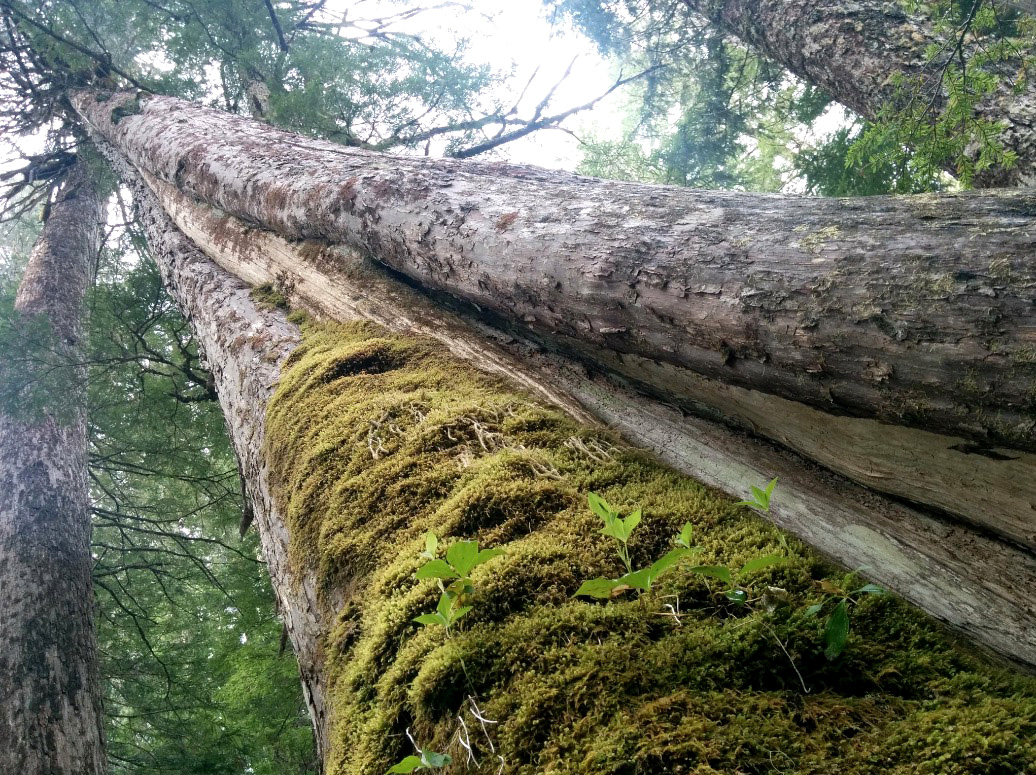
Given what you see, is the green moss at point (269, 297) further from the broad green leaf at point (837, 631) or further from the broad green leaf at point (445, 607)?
the broad green leaf at point (837, 631)

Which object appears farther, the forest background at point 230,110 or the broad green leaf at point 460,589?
the forest background at point 230,110

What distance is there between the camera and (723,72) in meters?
7.12

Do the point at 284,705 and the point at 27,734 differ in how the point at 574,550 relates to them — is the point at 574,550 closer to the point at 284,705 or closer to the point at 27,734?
the point at 27,734

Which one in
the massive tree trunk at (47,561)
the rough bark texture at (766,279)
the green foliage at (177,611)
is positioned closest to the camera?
the rough bark texture at (766,279)

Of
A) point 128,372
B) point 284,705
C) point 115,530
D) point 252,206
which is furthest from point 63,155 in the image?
point 284,705

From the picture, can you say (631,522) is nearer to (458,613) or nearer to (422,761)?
(458,613)

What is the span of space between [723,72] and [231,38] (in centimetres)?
547

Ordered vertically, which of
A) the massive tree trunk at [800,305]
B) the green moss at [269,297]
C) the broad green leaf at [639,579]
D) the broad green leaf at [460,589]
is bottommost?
the broad green leaf at [639,579]

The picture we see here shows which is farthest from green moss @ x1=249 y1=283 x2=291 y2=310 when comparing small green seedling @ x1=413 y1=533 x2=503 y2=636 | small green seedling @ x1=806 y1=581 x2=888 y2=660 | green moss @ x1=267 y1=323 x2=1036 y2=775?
small green seedling @ x1=806 y1=581 x2=888 y2=660

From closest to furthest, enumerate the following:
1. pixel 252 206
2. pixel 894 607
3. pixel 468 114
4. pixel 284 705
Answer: pixel 894 607 < pixel 252 206 < pixel 284 705 < pixel 468 114

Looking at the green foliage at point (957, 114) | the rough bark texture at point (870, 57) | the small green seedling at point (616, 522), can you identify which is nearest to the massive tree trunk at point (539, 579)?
the small green seedling at point (616, 522)

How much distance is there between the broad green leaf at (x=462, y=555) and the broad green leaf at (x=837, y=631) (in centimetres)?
59

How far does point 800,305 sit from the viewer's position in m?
1.26

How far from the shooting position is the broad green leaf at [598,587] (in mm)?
1071
